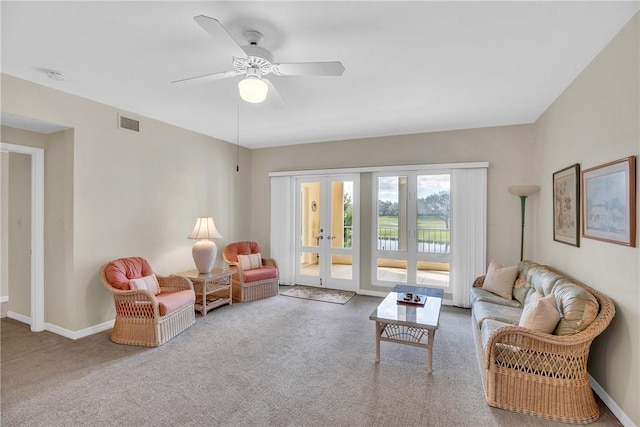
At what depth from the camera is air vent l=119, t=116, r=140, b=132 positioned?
12.7 feet

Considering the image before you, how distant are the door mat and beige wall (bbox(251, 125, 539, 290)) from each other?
44cm

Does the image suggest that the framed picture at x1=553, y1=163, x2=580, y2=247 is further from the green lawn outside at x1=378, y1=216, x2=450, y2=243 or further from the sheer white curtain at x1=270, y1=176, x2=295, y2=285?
the sheer white curtain at x1=270, y1=176, x2=295, y2=285

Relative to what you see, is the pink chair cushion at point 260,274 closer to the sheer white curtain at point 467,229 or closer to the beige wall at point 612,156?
the sheer white curtain at point 467,229

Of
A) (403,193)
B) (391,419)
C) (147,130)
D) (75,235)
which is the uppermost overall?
(147,130)

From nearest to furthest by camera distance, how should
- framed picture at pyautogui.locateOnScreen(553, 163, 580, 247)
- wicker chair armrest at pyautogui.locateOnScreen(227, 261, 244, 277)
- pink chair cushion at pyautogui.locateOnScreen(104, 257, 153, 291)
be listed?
framed picture at pyautogui.locateOnScreen(553, 163, 580, 247), pink chair cushion at pyautogui.locateOnScreen(104, 257, 153, 291), wicker chair armrest at pyautogui.locateOnScreen(227, 261, 244, 277)

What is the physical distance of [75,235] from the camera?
3398 millimetres

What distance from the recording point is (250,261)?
202 inches

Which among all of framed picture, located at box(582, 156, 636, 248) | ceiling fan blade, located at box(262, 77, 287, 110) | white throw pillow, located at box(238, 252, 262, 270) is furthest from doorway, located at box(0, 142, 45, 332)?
framed picture, located at box(582, 156, 636, 248)

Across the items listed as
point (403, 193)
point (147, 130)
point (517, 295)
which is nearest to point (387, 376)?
point (517, 295)

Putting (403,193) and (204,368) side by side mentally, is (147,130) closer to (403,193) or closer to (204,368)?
(204,368)

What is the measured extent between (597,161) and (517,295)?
163 centimetres

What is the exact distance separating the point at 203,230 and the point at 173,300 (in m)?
1.29

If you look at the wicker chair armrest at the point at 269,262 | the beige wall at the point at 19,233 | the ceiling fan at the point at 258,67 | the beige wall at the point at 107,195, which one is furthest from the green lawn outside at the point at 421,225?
the beige wall at the point at 19,233

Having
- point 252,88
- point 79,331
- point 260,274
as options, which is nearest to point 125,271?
point 79,331
